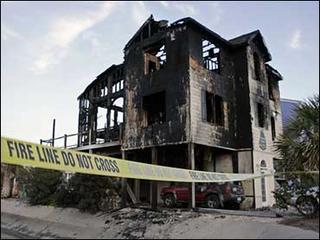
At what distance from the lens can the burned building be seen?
16031mm

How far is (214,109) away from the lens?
17312mm

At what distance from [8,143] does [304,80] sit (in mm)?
12507

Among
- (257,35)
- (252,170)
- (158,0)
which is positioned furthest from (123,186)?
(257,35)

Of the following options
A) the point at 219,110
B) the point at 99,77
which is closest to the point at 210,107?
the point at 219,110

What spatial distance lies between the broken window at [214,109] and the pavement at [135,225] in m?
5.25

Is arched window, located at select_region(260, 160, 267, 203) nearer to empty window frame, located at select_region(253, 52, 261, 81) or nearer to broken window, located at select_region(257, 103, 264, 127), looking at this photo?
broken window, located at select_region(257, 103, 264, 127)

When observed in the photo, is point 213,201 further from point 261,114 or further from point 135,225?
→ point 261,114

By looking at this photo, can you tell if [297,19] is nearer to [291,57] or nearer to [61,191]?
[291,57]

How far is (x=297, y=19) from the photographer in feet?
42.8

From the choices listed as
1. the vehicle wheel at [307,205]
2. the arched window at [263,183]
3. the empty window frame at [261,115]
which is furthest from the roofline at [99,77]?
the vehicle wheel at [307,205]

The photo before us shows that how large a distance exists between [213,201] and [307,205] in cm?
472

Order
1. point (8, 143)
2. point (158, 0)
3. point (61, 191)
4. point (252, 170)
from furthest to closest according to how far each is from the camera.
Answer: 1. point (252, 170)
2. point (61, 191)
3. point (158, 0)
4. point (8, 143)

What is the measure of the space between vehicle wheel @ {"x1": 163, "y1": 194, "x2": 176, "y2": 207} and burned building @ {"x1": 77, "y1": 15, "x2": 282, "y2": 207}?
86 centimetres

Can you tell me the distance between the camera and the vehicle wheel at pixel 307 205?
11109mm
